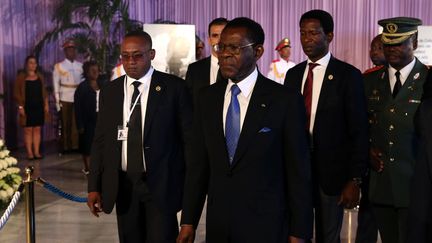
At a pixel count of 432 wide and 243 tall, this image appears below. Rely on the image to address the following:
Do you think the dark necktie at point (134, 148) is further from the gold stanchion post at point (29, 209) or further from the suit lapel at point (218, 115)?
the suit lapel at point (218, 115)

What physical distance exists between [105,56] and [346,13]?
17.3 feet

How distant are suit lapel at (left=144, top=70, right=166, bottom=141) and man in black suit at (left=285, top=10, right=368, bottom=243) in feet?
2.75

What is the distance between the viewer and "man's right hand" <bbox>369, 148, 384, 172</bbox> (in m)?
3.62

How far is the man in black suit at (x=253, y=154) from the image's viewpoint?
2.61 m

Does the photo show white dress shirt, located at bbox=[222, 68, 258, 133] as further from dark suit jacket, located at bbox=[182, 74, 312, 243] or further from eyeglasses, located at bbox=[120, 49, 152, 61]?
eyeglasses, located at bbox=[120, 49, 152, 61]

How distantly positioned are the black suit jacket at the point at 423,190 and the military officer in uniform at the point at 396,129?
1705 millimetres

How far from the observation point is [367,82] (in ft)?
12.6

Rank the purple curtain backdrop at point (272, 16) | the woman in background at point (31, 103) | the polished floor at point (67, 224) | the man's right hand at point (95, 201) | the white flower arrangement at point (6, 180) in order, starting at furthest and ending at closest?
the purple curtain backdrop at point (272, 16), the woman in background at point (31, 103), the white flower arrangement at point (6, 180), the polished floor at point (67, 224), the man's right hand at point (95, 201)

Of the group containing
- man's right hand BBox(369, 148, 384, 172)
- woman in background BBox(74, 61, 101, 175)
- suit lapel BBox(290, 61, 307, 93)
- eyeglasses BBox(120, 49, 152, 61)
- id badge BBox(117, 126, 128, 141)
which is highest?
eyeglasses BBox(120, 49, 152, 61)

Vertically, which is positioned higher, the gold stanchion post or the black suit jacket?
the black suit jacket

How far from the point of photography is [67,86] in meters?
10.9

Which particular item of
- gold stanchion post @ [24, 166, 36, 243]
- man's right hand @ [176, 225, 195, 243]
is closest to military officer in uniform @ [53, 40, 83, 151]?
gold stanchion post @ [24, 166, 36, 243]

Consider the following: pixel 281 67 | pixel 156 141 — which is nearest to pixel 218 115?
pixel 156 141

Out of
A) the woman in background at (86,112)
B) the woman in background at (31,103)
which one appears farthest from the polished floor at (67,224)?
the woman in background at (31,103)
